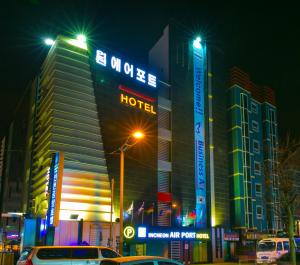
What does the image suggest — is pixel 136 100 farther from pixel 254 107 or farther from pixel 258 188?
pixel 258 188

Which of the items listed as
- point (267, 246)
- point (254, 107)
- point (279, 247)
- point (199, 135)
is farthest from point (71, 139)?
point (254, 107)

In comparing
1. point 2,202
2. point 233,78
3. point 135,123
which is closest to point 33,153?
point 135,123

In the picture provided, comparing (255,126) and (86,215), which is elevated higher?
(255,126)

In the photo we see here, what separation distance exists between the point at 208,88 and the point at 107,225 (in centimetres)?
2542

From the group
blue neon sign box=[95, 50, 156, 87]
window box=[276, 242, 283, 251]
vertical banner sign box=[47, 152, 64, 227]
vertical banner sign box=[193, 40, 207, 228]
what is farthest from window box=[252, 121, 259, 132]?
vertical banner sign box=[47, 152, 64, 227]

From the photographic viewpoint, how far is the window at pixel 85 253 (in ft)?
71.9

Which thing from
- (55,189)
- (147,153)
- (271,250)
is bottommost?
(271,250)

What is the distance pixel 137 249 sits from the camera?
39.3 m

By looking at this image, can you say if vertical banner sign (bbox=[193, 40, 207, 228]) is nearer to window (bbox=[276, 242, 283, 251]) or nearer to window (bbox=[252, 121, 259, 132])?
window (bbox=[252, 121, 259, 132])

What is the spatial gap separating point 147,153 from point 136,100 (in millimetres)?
5973

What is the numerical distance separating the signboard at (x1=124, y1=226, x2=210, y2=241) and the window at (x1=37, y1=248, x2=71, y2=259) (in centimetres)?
1528

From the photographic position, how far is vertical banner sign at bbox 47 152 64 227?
3039 centimetres

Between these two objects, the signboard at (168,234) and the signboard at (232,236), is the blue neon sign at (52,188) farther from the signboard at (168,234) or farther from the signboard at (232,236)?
the signboard at (232,236)

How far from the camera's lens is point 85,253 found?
22234 millimetres
